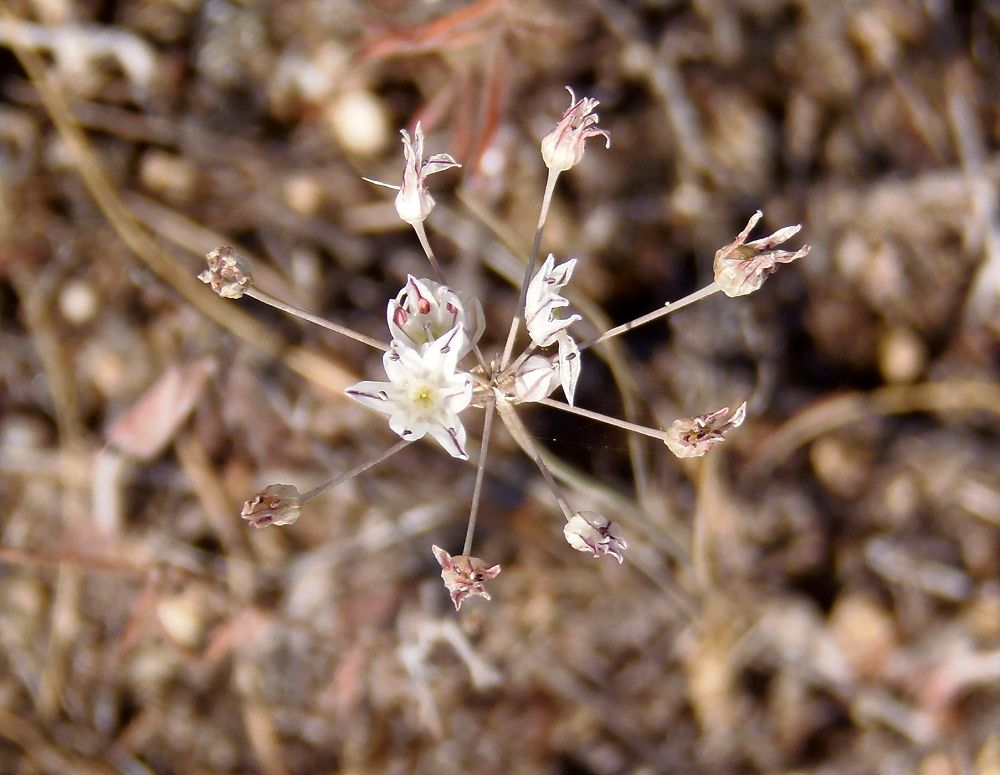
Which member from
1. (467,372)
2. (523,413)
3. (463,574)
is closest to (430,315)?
(467,372)

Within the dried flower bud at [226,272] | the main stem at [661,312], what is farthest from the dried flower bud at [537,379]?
the dried flower bud at [226,272]

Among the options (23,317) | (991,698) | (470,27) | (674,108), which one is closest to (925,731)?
(991,698)

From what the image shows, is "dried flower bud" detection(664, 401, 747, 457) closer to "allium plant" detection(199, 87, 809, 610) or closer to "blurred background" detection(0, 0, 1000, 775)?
"allium plant" detection(199, 87, 809, 610)

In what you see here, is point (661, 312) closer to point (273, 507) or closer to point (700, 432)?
point (700, 432)

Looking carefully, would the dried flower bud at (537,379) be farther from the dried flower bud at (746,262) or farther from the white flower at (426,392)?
the dried flower bud at (746,262)

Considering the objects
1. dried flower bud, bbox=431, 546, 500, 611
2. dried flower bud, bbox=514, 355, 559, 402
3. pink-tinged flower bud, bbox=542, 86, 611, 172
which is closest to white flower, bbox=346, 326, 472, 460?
dried flower bud, bbox=514, 355, 559, 402

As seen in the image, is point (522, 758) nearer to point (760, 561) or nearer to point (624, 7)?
point (760, 561)
